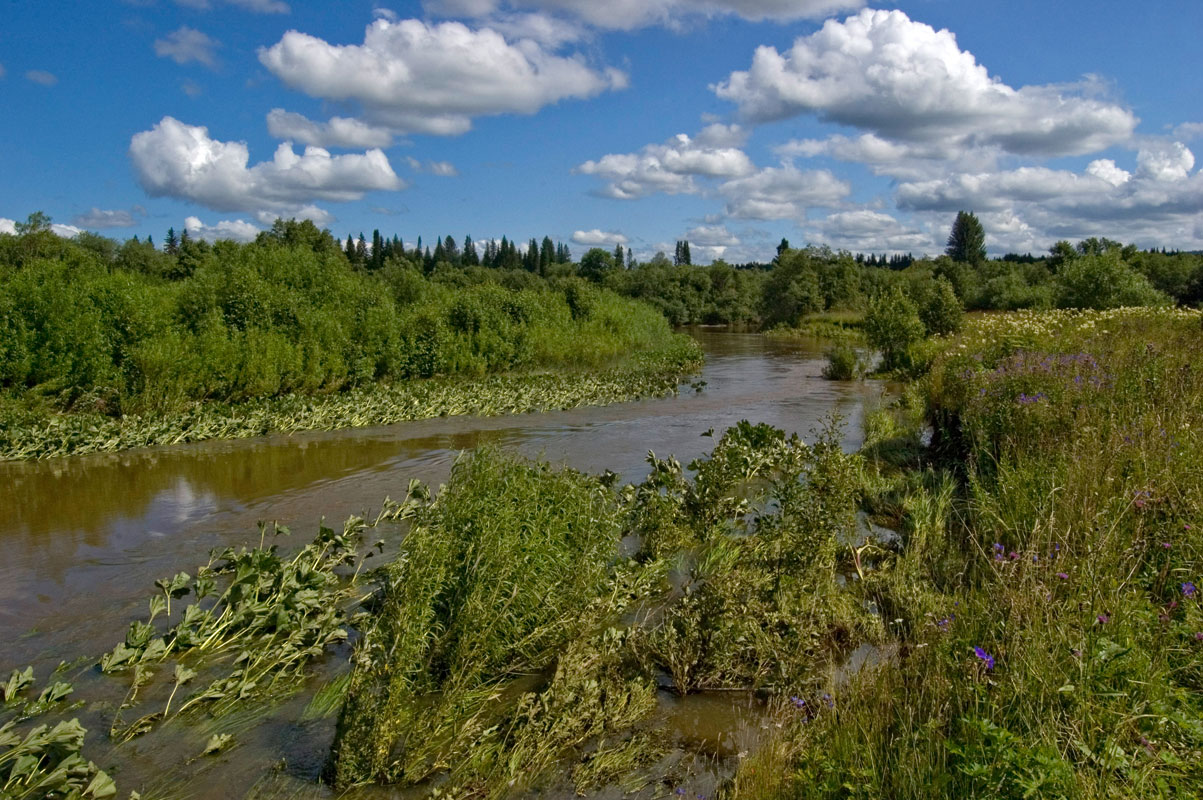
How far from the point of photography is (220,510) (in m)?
11.1

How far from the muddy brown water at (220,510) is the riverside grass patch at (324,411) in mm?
465

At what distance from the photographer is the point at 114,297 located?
57.1 feet

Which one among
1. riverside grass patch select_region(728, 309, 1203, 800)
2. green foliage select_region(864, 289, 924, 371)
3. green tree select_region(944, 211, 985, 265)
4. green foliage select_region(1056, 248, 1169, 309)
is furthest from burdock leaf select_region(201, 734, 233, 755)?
green tree select_region(944, 211, 985, 265)

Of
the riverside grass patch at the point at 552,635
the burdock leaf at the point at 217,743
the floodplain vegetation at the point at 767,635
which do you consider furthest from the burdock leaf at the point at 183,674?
the riverside grass patch at the point at 552,635

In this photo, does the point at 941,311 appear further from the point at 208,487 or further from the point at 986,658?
the point at 986,658

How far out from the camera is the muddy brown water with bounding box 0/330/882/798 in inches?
207

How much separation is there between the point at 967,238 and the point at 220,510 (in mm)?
120772

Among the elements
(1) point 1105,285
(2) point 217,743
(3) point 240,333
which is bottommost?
(2) point 217,743

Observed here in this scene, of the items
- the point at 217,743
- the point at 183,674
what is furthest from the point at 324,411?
the point at 217,743

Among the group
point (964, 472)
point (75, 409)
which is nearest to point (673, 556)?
point (964, 472)

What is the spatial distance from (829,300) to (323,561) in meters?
71.4

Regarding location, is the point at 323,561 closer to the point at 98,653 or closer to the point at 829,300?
the point at 98,653

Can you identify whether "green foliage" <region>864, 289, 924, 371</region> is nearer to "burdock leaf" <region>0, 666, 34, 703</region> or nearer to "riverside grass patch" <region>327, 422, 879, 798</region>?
"riverside grass patch" <region>327, 422, 879, 798</region>

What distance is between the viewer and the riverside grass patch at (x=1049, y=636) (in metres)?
3.59
